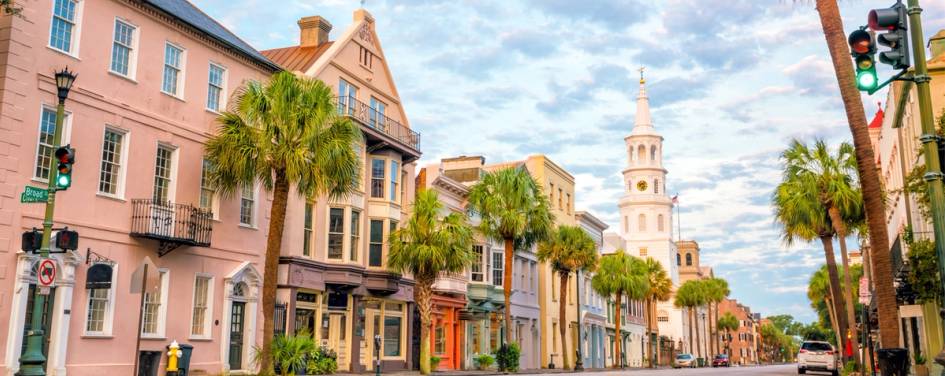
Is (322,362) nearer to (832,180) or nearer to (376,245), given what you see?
(376,245)

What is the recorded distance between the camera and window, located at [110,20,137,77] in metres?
23.3

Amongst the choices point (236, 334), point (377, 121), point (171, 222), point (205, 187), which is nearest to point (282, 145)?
point (171, 222)

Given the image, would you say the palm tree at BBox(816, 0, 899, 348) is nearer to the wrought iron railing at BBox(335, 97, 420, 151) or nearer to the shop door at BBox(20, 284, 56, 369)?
the shop door at BBox(20, 284, 56, 369)

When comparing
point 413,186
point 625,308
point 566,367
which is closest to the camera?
point 413,186

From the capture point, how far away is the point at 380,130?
35906 mm

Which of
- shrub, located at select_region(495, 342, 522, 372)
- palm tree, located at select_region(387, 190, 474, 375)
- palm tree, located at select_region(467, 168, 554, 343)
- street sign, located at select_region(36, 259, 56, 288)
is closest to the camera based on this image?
street sign, located at select_region(36, 259, 56, 288)

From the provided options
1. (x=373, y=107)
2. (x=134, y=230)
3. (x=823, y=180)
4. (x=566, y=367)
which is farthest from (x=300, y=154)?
(x=566, y=367)

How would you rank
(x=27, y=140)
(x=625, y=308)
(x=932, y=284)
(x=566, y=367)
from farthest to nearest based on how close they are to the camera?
(x=625, y=308), (x=566, y=367), (x=932, y=284), (x=27, y=140)

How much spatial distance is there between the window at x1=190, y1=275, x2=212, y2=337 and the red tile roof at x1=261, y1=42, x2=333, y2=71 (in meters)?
10.6

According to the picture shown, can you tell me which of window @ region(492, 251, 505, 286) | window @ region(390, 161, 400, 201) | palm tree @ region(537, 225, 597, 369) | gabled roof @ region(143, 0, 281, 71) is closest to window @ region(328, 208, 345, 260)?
window @ region(390, 161, 400, 201)

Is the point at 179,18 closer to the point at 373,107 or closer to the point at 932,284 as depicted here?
the point at 373,107

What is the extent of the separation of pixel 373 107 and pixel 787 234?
18.6m

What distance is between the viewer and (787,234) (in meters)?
35.5

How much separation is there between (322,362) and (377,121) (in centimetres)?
1115
